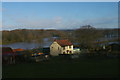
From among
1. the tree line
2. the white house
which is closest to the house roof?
the white house

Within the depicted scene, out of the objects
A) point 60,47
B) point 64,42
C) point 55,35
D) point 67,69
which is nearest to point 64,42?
point 64,42

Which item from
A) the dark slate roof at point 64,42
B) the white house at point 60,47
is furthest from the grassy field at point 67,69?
the dark slate roof at point 64,42

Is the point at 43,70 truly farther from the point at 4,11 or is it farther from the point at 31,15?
the point at 4,11

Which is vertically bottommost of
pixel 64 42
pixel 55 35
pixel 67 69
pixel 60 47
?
pixel 67 69

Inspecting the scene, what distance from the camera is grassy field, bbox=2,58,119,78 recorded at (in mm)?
3465

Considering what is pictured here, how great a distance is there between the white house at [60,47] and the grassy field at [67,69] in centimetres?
19

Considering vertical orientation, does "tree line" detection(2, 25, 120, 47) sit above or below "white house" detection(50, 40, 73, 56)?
above

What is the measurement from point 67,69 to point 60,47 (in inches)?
21.9

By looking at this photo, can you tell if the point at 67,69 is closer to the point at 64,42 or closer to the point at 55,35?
the point at 64,42

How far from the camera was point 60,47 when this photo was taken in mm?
3545

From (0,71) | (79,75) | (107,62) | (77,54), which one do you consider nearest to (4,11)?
(0,71)

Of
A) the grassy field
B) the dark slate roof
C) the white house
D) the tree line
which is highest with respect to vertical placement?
the tree line

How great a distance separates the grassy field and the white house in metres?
0.19

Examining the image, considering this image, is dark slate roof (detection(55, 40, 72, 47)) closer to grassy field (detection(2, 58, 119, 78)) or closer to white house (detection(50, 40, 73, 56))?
white house (detection(50, 40, 73, 56))
